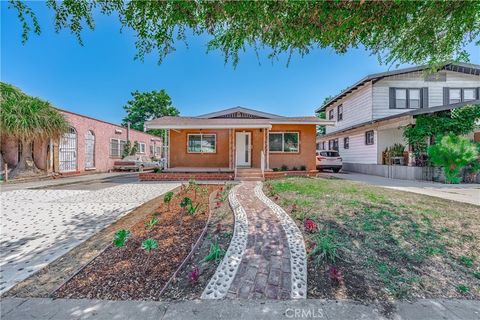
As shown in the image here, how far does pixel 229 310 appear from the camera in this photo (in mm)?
2141

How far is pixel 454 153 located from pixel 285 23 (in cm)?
888

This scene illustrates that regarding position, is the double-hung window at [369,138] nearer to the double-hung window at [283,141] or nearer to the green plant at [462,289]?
the double-hung window at [283,141]

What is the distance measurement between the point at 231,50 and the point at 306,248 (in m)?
3.87

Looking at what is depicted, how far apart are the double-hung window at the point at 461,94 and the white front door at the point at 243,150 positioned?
→ 46.4ft

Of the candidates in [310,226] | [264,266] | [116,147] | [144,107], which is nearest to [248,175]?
[310,226]

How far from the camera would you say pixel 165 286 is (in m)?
2.49

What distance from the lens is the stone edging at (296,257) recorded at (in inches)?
96.0

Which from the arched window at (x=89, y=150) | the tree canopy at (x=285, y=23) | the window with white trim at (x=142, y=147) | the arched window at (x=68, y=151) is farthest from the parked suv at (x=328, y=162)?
the window with white trim at (x=142, y=147)

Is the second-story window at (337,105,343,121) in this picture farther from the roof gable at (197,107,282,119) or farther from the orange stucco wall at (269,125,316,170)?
the roof gable at (197,107,282,119)

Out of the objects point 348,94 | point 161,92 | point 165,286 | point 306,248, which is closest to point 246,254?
point 306,248

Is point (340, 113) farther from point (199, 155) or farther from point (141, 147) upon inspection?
point (141, 147)

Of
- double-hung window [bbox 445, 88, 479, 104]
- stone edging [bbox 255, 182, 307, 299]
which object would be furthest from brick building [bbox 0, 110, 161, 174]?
double-hung window [bbox 445, 88, 479, 104]

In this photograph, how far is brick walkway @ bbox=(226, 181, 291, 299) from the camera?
2395 millimetres

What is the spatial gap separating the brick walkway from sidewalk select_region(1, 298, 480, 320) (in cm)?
14
